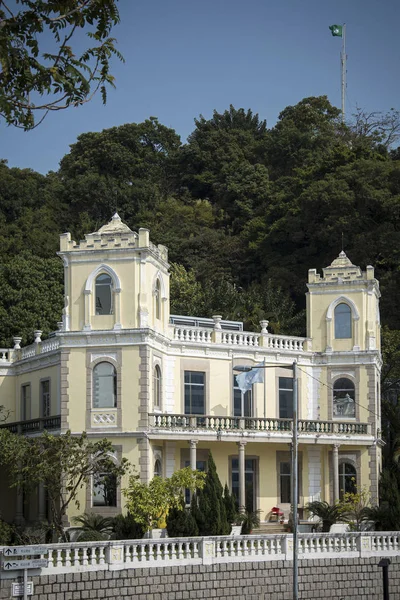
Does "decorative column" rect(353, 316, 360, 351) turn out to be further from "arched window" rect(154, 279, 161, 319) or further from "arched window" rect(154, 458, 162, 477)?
"arched window" rect(154, 458, 162, 477)

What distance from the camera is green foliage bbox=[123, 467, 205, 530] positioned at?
37219 millimetres

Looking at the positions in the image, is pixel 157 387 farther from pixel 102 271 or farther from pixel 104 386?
pixel 102 271

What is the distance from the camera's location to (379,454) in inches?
1827

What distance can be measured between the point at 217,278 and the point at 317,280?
21113mm

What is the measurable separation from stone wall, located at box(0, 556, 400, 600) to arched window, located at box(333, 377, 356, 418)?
11.0 meters

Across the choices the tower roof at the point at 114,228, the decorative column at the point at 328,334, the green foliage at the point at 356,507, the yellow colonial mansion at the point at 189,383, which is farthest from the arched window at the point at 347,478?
the tower roof at the point at 114,228

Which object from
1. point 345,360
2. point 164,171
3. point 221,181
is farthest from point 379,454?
point 164,171

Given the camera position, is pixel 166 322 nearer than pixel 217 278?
Yes

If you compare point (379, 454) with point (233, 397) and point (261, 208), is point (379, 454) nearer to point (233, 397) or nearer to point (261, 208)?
point (233, 397)

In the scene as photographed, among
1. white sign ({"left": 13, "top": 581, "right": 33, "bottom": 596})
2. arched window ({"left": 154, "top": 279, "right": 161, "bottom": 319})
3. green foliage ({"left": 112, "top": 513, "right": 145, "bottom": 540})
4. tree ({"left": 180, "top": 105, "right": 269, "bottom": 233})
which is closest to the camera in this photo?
white sign ({"left": 13, "top": 581, "right": 33, "bottom": 596})

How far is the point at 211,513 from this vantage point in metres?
36.4

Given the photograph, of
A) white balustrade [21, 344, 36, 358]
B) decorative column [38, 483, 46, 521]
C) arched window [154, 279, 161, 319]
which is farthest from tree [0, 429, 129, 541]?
white balustrade [21, 344, 36, 358]

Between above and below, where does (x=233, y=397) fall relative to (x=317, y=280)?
below

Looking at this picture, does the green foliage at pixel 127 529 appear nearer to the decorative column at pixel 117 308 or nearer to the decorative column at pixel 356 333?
the decorative column at pixel 117 308
